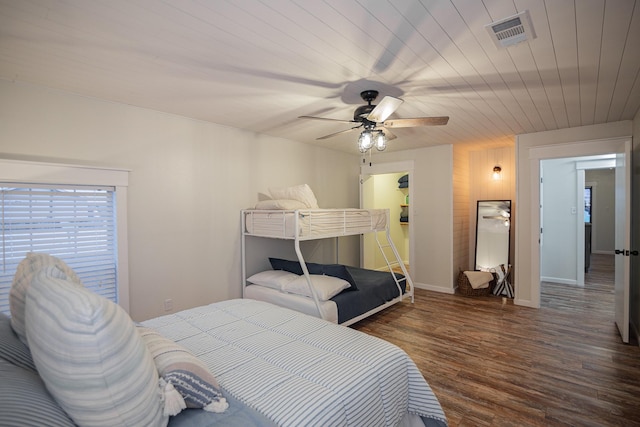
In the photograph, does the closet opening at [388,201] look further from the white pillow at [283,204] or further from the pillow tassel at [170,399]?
the pillow tassel at [170,399]

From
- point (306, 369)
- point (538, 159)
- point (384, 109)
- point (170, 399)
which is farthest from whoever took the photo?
point (538, 159)

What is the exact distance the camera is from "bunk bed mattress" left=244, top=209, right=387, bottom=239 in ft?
10.6

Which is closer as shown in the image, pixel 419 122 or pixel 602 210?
pixel 419 122

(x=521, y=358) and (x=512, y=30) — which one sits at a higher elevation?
(x=512, y=30)

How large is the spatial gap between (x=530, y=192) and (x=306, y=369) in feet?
13.4

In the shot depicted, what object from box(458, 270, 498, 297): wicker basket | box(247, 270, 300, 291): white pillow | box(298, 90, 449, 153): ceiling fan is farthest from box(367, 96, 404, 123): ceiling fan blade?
box(458, 270, 498, 297): wicker basket

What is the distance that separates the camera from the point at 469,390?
2330mm

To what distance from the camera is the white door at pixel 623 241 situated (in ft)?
9.89

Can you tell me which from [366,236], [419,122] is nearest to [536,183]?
[419,122]

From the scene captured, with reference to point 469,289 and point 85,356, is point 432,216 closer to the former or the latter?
point 469,289

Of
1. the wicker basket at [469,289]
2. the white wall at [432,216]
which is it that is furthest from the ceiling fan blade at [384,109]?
the wicker basket at [469,289]

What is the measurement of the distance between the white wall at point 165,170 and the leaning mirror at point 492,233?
3474mm

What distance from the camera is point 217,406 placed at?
1198 millimetres

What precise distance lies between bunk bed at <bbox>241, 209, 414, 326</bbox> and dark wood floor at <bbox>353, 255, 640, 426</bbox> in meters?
0.38
